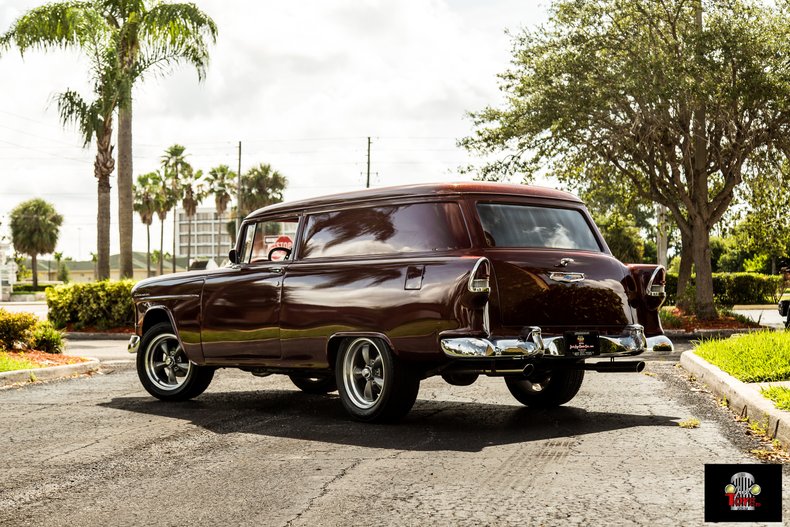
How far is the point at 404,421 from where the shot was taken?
8.94 meters

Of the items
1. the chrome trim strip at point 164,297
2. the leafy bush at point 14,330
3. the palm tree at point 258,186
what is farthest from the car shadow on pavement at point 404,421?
the palm tree at point 258,186

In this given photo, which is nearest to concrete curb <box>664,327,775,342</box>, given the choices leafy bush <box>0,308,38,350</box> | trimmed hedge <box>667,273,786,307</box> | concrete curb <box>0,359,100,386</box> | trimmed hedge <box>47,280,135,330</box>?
trimmed hedge <box>47,280,135,330</box>

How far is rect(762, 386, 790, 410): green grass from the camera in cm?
817

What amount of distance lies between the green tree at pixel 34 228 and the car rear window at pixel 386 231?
84.3 meters

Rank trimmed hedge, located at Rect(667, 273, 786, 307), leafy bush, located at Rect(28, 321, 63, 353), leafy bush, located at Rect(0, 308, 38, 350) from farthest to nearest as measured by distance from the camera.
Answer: trimmed hedge, located at Rect(667, 273, 786, 307) → leafy bush, located at Rect(28, 321, 63, 353) → leafy bush, located at Rect(0, 308, 38, 350)

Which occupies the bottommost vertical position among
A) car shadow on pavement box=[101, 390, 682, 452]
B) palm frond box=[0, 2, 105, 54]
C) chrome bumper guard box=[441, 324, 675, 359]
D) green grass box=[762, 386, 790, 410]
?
car shadow on pavement box=[101, 390, 682, 452]

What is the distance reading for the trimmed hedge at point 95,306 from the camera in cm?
2489

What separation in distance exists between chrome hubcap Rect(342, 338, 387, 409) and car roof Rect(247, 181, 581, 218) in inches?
53.5

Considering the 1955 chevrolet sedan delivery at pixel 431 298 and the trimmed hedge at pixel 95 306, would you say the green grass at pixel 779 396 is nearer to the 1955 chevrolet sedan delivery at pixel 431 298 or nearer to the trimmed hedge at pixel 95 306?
the 1955 chevrolet sedan delivery at pixel 431 298

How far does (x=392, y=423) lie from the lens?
870cm

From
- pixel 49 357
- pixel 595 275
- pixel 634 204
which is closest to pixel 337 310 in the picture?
pixel 595 275

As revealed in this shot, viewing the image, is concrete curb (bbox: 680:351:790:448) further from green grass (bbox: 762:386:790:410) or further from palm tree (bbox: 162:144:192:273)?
palm tree (bbox: 162:144:192:273)

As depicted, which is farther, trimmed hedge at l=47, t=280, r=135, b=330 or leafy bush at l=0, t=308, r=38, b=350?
trimmed hedge at l=47, t=280, r=135, b=330

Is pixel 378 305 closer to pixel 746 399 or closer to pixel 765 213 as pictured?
pixel 746 399
